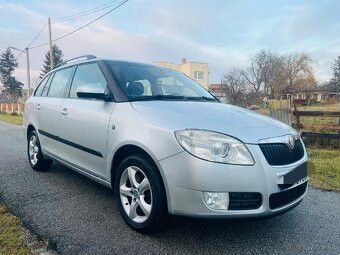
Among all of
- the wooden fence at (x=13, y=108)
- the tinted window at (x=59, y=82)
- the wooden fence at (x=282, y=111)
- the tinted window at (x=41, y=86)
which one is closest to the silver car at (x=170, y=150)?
the tinted window at (x=59, y=82)

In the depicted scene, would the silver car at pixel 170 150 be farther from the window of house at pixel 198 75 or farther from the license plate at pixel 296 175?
the window of house at pixel 198 75

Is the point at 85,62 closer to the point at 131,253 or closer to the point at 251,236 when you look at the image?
the point at 131,253

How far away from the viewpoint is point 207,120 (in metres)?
2.62

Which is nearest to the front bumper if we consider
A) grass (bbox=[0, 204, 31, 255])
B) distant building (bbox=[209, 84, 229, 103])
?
grass (bbox=[0, 204, 31, 255])

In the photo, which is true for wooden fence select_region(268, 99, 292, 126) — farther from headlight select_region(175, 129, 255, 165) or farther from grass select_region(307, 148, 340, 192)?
headlight select_region(175, 129, 255, 165)

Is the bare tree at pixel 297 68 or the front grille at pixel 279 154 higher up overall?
Answer: the bare tree at pixel 297 68

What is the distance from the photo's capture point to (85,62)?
157 inches

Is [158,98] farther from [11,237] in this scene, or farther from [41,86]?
[41,86]

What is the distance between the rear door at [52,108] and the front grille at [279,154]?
2.69 m

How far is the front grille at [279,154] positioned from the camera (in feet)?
8.02

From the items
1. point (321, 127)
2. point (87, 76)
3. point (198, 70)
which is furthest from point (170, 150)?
point (198, 70)

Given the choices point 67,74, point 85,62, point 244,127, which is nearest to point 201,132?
point 244,127

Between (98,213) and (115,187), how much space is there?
1.57 feet

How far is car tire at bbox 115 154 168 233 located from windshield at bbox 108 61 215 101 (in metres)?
0.73
